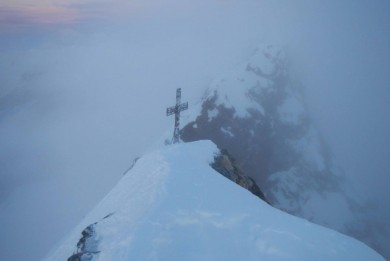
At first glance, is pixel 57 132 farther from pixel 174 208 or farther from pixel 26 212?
pixel 174 208

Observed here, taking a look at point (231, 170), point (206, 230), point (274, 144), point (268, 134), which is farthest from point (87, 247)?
point (274, 144)

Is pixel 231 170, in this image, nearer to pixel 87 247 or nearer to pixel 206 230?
pixel 206 230

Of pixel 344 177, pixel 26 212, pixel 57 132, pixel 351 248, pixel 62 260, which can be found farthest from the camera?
pixel 57 132

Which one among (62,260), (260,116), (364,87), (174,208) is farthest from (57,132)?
(364,87)

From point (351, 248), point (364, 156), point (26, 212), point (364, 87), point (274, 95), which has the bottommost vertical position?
point (26, 212)

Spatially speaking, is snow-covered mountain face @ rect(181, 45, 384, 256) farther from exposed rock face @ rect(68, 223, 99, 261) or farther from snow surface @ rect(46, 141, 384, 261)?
exposed rock face @ rect(68, 223, 99, 261)

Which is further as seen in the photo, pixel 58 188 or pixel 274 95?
pixel 274 95

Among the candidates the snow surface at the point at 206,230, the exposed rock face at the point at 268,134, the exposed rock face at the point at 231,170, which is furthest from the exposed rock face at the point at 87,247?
the exposed rock face at the point at 268,134
